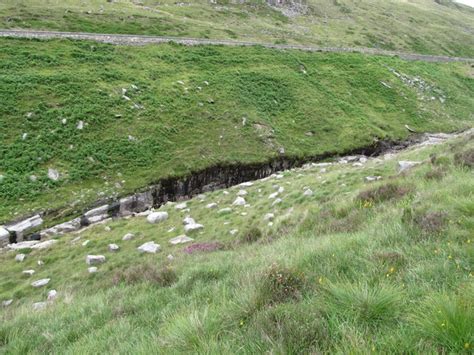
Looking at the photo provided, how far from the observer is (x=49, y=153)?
21906 millimetres

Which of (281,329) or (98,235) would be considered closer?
(281,329)

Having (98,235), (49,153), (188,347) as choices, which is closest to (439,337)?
(188,347)

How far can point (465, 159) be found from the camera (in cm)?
1198

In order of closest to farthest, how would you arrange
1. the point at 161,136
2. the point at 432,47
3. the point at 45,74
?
the point at 161,136 < the point at 45,74 < the point at 432,47

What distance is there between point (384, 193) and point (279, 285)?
6404 millimetres

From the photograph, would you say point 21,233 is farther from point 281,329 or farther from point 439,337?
point 439,337

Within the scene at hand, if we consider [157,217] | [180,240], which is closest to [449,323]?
[180,240]

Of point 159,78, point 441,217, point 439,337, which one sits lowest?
point 159,78

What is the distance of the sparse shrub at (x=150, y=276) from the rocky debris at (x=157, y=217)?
22.2ft

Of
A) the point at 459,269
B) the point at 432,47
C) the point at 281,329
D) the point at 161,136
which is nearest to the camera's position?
the point at 281,329

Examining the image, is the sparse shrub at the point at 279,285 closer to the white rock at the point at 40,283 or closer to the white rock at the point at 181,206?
the white rock at the point at 40,283

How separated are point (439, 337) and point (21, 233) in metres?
18.2

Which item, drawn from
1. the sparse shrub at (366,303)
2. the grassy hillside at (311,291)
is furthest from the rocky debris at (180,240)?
the sparse shrub at (366,303)

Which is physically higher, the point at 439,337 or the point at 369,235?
the point at 439,337
